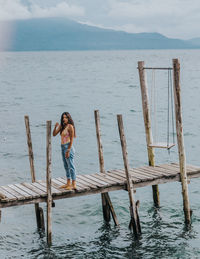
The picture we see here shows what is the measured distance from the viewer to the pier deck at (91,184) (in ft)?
39.3

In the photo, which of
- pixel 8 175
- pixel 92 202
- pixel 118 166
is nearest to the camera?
pixel 92 202

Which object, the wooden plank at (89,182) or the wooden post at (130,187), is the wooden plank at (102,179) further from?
the wooden post at (130,187)

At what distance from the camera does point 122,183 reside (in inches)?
519

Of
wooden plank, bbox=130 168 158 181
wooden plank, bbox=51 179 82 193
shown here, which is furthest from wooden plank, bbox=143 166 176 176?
wooden plank, bbox=51 179 82 193

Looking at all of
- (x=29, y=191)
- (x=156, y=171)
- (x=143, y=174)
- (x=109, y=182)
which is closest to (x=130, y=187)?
(x=109, y=182)

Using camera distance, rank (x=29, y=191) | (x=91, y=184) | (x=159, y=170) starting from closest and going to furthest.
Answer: (x=29, y=191), (x=91, y=184), (x=159, y=170)

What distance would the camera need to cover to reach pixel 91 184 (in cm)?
1292

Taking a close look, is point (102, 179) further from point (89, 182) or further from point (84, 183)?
point (84, 183)

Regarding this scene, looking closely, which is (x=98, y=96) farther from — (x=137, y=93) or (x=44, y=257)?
(x=44, y=257)

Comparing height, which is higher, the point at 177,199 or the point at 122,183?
the point at 122,183

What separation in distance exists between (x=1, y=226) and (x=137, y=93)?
4604 cm

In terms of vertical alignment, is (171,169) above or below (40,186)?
below

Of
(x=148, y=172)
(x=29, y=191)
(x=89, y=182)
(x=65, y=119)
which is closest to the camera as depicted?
(x=29, y=191)

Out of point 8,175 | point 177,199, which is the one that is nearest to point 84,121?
point 8,175
